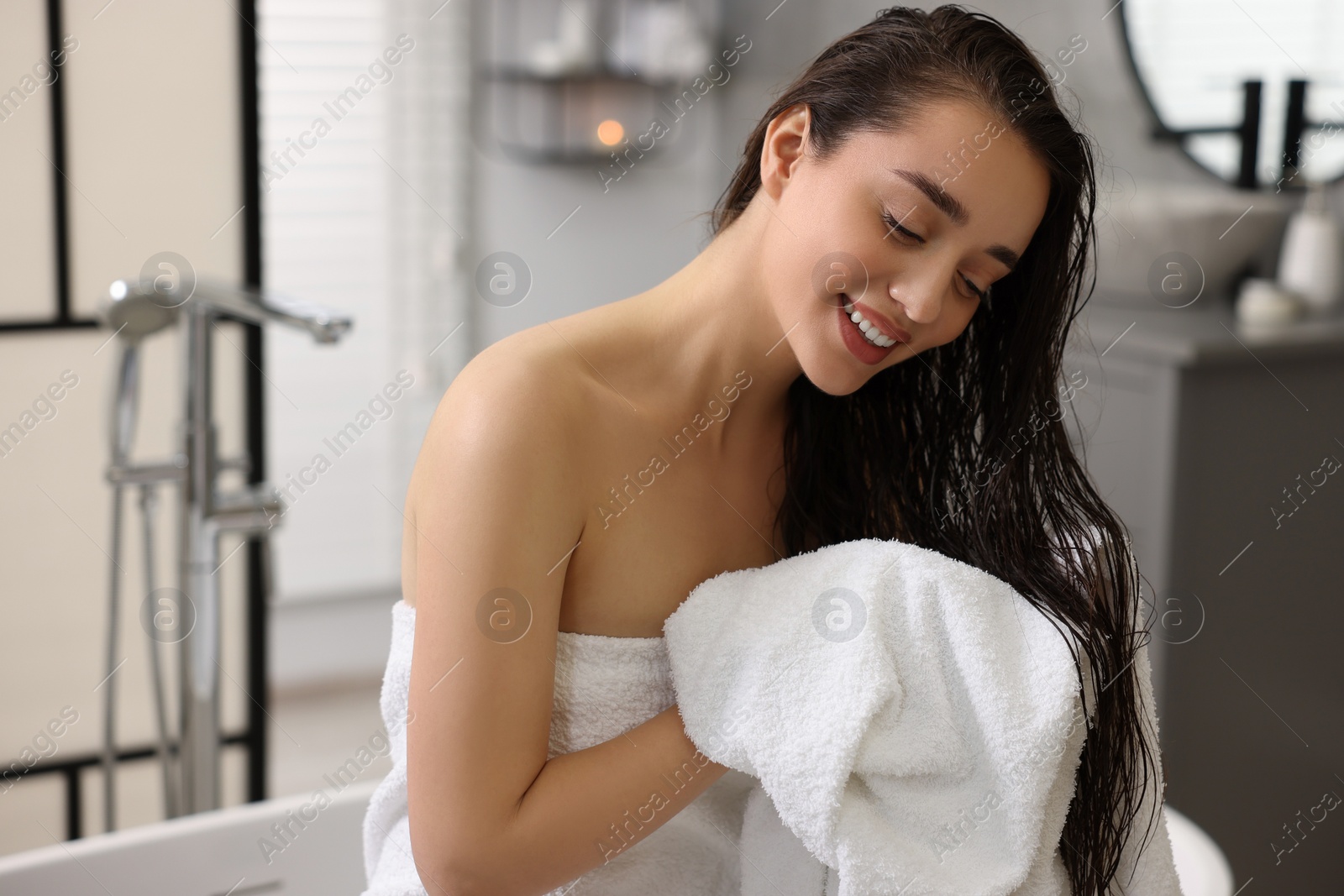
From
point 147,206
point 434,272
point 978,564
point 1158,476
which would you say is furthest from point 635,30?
point 978,564

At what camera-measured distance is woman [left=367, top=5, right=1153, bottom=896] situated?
0.78m

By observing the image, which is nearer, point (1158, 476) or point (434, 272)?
point (1158, 476)

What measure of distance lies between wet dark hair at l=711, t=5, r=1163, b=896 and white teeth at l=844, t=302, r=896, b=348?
0.42 feet

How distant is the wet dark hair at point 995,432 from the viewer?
84 cm

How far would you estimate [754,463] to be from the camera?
1033mm

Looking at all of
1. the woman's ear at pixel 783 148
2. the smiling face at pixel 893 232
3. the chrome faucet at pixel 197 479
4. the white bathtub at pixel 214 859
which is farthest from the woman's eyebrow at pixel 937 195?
the white bathtub at pixel 214 859

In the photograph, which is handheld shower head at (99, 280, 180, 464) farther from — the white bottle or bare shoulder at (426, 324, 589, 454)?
the white bottle

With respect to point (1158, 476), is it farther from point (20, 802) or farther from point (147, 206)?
point (20, 802)

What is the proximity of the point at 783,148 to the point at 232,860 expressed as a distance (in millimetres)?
1005

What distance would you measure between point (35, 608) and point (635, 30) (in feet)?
6.21

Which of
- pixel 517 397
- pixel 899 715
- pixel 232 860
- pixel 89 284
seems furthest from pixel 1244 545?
pixel 89 284

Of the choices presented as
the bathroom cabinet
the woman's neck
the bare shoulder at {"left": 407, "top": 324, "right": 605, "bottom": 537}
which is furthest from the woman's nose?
the bathroom cabinet

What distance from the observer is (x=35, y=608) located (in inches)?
59.5

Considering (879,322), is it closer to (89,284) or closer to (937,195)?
(937,195)
